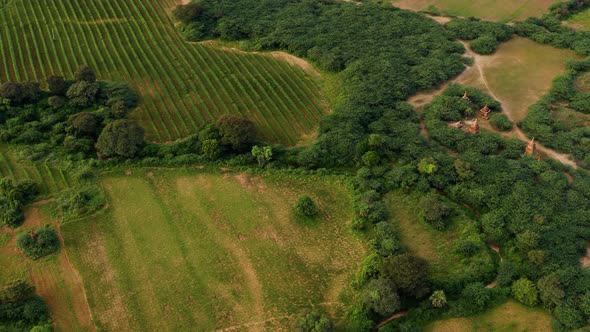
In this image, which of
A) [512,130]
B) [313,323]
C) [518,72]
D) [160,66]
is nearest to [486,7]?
[518,72]

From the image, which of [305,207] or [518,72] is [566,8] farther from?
[305,207]

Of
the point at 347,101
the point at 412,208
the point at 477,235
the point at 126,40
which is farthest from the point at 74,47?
the point at 477,235

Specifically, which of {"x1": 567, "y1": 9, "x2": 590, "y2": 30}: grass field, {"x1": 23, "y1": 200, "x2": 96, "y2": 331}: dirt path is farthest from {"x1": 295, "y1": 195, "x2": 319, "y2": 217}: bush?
{"x1": 567, "y1": 9, "x2": 590, "y2": 30}: grass field

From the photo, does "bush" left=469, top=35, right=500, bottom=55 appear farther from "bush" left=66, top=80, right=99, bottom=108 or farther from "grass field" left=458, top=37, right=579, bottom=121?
"bush" left=66, top=80, right=99, bottom=108

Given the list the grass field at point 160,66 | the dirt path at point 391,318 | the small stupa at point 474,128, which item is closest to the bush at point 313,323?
the dirt path at point 391,318

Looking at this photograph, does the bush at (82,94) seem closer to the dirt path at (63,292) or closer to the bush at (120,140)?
the bush at (120,140)
